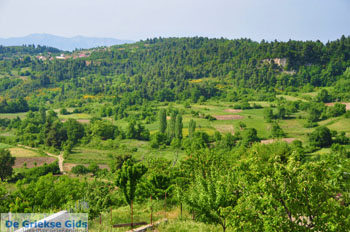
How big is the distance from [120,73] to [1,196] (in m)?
157

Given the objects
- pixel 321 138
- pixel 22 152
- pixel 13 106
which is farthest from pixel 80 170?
pixel 13 106

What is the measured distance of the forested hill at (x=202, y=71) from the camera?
386 feet

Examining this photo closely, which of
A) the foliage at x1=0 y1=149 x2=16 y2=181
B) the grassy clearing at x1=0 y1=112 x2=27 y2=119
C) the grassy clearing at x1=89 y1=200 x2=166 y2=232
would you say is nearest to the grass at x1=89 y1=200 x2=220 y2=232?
the grassy clearing at x1=89 y1=200 x2=166 y2=232

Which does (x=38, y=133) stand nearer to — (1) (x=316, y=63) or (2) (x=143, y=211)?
(2) (x=143, y=211)

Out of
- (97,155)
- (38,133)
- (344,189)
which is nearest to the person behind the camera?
(344,189)

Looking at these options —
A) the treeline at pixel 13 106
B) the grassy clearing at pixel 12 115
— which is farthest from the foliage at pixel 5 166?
the treeline at pixel 13 106

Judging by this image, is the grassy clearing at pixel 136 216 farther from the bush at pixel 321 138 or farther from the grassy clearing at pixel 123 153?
the bush at pixel 321 138

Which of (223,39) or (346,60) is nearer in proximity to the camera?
(346,60)

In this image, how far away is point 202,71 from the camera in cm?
14325

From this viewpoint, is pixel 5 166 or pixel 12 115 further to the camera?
pixel 12 115

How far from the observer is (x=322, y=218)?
9.02m

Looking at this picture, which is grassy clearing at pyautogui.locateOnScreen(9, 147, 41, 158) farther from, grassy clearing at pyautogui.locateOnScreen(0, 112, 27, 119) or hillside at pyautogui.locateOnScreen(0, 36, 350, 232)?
grassy clearing at pyautogui.locateOnScreen(0, 112, 27, 119)

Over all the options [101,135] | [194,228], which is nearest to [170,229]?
[194,228]

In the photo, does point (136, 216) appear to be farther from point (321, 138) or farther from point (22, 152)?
point (22, 152)
